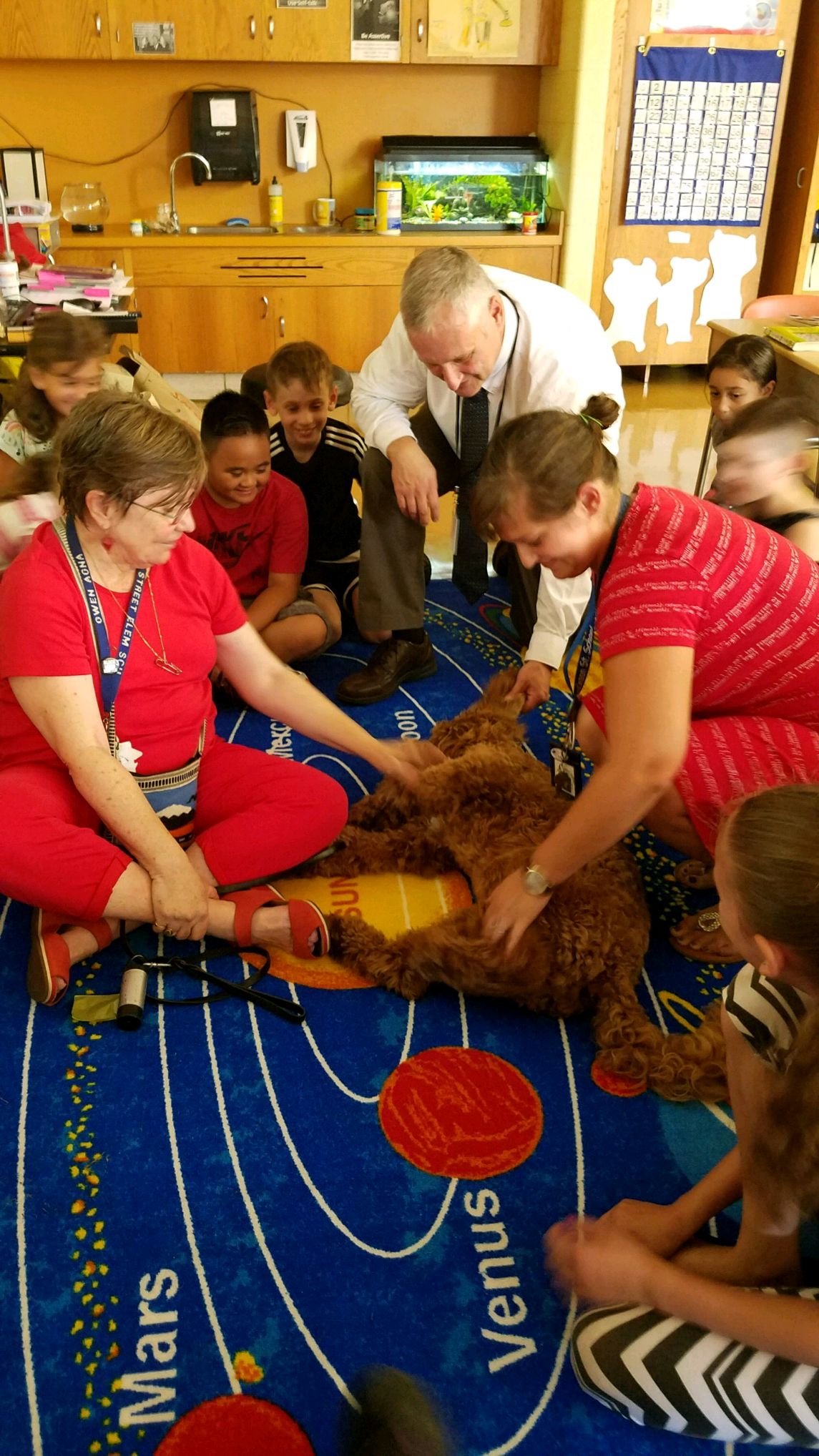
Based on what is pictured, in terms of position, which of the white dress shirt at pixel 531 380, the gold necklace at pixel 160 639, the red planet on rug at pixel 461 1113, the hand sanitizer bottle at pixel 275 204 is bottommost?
the red planet on rug at pixel 461 1113

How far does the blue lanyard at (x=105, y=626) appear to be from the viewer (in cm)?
171

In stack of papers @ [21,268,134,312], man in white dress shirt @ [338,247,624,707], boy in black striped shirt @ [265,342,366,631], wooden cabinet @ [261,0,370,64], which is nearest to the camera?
man in white dress shirt @ [338,247,624,707]

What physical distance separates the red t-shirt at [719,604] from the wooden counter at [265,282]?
13.2ft

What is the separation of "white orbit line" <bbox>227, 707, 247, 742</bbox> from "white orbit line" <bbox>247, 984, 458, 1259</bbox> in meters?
1.02

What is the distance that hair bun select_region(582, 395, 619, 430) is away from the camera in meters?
1.92

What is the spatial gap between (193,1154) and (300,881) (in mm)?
608

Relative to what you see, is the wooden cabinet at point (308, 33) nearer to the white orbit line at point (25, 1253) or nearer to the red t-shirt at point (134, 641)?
the red t-shirt at point (134, 641)

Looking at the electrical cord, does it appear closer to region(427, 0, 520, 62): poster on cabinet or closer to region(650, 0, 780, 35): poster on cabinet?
region(427, 0, 520, 62): poster on cabinet

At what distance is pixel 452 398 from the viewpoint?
8.73ft

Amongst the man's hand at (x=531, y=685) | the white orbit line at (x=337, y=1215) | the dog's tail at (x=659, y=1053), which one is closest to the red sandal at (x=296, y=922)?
the white orbit line at (x=337, y=1215)

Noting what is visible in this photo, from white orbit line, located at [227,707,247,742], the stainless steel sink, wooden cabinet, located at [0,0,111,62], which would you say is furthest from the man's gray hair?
wooden cabinet, located at [0,0,111,62]

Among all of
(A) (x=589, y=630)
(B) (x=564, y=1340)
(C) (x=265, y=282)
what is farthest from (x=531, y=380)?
(C) (x=265, y=282)

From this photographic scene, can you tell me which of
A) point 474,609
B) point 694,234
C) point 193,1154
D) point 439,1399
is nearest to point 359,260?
point 694,234

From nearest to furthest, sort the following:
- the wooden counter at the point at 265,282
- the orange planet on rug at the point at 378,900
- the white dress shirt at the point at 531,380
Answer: the orange planet on rug at the point at 378,900 < the white dress shirt at the point at 531,380 < the wooden counter at the point at 265,282
